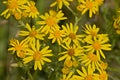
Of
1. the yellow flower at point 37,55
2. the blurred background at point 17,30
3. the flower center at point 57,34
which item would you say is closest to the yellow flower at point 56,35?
the flower center at point 57,34

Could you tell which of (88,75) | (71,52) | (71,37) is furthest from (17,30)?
(88,75)

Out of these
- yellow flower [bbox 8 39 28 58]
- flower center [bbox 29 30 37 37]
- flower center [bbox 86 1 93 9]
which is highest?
flower center [bbox 86 1 93 9]

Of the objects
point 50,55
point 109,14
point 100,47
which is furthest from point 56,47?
point 109,14

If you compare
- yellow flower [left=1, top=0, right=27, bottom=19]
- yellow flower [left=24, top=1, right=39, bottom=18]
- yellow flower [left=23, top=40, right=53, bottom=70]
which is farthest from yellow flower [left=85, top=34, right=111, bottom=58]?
yellow flower [left=1, top=0, right=27, bottom=19]

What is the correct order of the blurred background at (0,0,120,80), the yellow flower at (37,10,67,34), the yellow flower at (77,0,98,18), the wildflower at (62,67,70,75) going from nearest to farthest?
the wildflower at (62,67,70,75) < the yellow flower at (37,10,67,34) < the yellow flower at (77,0,98,18) < the blurred background at (0,0,120,80)

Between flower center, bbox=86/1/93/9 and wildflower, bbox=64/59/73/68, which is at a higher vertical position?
flower center, bbox=86/1/93/9

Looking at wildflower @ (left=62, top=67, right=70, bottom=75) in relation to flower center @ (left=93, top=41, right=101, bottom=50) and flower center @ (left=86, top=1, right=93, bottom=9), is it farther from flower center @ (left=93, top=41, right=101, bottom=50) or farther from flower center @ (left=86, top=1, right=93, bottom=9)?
flower center @ (left=86, top=1, right=93, bottom=9)

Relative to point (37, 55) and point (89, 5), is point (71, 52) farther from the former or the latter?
point (89, 5)

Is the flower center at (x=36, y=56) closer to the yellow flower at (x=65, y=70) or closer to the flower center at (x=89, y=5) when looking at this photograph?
the yellow flower at (x=65, y=70)
